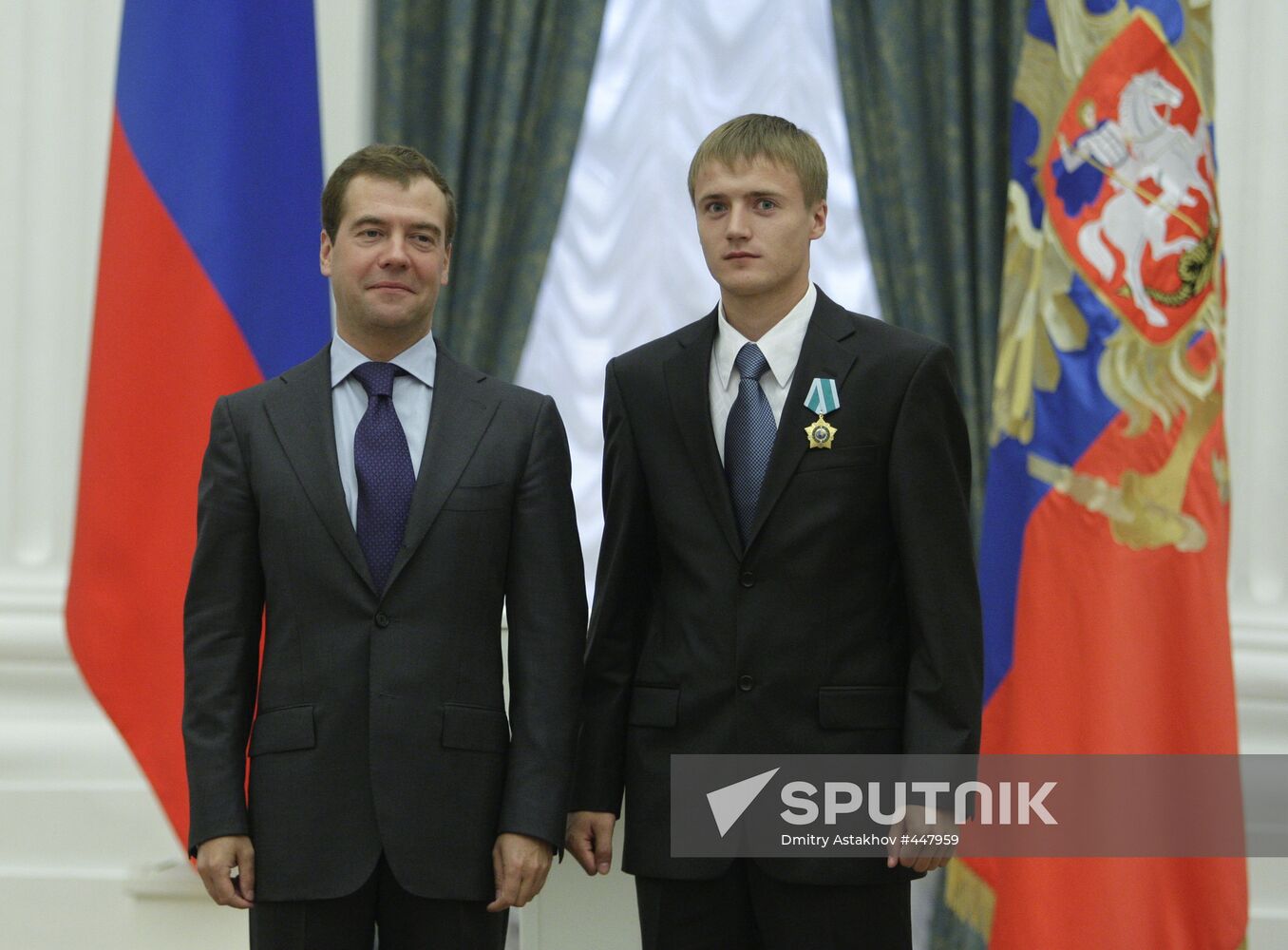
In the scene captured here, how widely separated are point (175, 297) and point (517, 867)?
180 cm

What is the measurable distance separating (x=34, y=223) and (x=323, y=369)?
2.07 meters

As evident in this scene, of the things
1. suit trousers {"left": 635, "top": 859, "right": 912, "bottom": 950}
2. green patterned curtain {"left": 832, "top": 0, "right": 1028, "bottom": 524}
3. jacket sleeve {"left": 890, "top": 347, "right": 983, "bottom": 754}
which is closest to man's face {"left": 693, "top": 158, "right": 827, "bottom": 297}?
jacket sleeve {"left": 890, "top": 347, "right": 983, "bottom": 754}

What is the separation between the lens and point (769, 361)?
2.06 m

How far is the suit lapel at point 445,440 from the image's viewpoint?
6.32 feet

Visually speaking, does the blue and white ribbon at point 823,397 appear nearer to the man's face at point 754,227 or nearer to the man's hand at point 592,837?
the man's face at point 754,227

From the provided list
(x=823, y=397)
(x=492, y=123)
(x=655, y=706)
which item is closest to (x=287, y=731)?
(x=655, y=706)

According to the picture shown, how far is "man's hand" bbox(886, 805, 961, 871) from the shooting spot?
1.88m

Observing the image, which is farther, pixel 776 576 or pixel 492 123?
pixel 492 123

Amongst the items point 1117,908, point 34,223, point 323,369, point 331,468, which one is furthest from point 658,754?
point 34,223

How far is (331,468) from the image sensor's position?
1959mm

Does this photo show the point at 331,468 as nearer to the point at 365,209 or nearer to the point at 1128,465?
the point at 365,209

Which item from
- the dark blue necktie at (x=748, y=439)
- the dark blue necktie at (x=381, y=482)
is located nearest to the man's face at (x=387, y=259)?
the dark blue necktie at (x=381, y=482)

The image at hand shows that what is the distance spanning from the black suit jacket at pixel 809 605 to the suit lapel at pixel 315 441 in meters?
0.40

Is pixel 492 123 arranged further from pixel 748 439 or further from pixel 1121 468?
pixel 748 439
